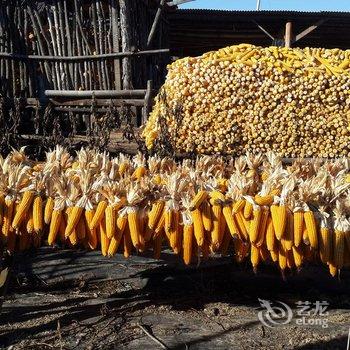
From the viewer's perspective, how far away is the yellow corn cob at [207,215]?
280cm

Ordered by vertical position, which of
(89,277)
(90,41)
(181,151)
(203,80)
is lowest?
(89,277)

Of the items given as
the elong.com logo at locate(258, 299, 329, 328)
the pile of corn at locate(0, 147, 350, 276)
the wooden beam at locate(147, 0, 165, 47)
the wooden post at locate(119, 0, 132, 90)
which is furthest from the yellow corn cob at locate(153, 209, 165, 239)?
the wooden beam at locate(147, 0, 165, 47)

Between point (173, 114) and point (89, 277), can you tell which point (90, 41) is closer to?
point (173, 114)

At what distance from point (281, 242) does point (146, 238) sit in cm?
73

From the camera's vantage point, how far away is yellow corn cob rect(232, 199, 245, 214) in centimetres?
280

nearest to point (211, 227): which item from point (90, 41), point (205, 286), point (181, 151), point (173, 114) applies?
point (205, 286)

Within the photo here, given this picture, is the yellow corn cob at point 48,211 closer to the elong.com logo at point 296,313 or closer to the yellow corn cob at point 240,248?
the yellow corn cob at point 240,248

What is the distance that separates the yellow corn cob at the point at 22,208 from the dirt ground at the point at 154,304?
773 millimetres

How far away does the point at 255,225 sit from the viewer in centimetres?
276

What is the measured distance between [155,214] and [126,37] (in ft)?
15.1

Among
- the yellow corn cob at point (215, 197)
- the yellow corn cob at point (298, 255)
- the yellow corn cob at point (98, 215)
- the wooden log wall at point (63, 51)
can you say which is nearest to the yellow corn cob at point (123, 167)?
the yellow corn cob at point (98, 215)

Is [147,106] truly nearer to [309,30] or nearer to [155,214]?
[155,214]

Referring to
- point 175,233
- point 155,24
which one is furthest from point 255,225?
point 155,24

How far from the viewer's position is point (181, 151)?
602 centimetres
